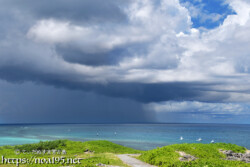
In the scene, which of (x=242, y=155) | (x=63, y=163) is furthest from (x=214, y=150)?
(x=63, y=163)

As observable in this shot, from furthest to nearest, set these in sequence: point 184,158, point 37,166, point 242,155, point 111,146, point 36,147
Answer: point 111,146
point 36,147
point 242,155
point 184,158
point 37,166

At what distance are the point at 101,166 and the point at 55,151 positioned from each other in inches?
672

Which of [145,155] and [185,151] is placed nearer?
[145,155]

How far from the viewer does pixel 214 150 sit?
3453cm

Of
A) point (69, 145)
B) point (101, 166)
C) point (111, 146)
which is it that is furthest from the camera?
point (111, 146)

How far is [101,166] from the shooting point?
73.8ft

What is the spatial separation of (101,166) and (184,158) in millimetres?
12105

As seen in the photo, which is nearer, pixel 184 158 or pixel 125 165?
pixel 125 165

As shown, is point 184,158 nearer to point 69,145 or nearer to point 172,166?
point 172,166

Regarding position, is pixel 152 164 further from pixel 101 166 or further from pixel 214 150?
pixel 214 150

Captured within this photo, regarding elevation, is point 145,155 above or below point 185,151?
below

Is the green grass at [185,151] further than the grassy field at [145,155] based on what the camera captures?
Yes

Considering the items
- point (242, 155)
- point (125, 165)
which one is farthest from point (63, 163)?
point (242, 155)

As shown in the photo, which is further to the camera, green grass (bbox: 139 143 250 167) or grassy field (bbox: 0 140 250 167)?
green grass (bbox: 139 143 250 167)
